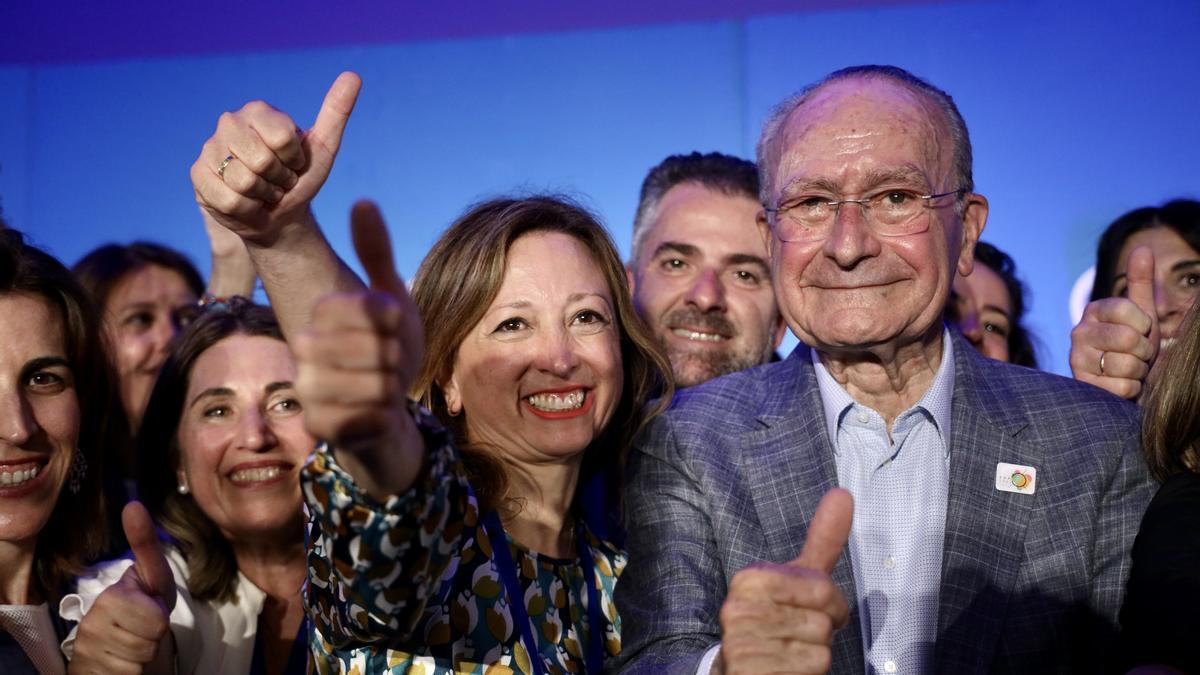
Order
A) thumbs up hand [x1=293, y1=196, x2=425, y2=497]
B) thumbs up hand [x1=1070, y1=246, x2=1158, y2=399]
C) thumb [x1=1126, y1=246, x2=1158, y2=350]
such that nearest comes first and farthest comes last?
thumbs up hand [x1=293, y1=196, x2=425, y2=497] → thumbs up hand [x1=1070, y1=246, x2=1158, y2=399] → thumb [x1=1126, y1=246, x2=1158, y2=350]

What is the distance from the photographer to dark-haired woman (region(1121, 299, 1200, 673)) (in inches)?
71.9

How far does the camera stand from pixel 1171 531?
1.92 meters

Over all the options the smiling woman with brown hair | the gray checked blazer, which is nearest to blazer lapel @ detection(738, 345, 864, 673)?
the gray checked blazer

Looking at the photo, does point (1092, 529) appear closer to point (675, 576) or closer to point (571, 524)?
point (675, 576)

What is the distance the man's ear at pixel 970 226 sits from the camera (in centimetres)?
248

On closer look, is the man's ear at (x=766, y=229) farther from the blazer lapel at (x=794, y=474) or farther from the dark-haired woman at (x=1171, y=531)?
the dark-haired woman at (x=1171, y=531)

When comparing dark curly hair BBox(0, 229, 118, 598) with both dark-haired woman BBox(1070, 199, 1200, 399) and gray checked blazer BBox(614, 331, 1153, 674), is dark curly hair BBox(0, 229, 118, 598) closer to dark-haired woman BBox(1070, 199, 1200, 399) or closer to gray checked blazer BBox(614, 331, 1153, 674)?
gray checked blazer BBox(614, 331, 1153, 674)

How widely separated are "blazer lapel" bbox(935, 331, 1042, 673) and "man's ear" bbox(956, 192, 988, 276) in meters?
0.23

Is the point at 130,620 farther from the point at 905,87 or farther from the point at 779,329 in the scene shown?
the point at 779,329

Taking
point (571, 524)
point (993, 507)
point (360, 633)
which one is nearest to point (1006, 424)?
point (993, 507)

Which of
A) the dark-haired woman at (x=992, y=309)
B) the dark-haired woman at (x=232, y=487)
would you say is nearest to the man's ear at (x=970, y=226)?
the dark-haired woman at (x=992, y=309)

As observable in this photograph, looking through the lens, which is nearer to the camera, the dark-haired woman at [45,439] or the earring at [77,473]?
the dark-haired woman at [45,439]

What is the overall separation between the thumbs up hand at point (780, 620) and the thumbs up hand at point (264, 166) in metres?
0.80

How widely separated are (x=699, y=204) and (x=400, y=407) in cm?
227
